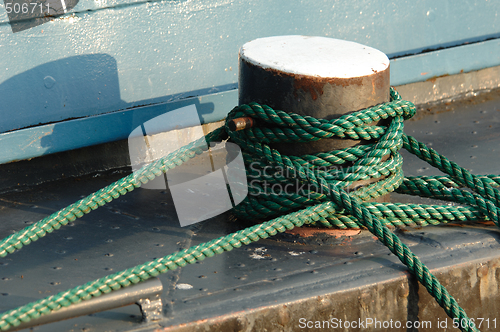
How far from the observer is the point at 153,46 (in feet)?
7.45

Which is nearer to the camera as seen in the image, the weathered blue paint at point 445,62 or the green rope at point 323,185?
the green rope at point 323,185

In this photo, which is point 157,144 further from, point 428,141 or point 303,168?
point 428,141

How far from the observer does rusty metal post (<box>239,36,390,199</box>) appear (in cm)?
156

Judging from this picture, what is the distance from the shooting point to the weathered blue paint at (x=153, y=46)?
2074 millimetres

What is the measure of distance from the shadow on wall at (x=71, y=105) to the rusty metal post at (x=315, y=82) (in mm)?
799

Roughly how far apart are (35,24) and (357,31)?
169 cm

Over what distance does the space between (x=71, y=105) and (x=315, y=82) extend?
1213 mm

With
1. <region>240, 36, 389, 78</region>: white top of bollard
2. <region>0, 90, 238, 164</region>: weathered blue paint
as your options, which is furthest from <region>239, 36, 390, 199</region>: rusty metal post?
<region>0, 90, 238, 164</region>: weathered blue paint

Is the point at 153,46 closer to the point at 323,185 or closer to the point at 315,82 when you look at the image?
the point at 315,82

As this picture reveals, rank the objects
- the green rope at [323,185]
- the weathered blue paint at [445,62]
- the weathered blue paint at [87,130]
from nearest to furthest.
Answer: the green rope at [323,185] → the weathered blue paint at [87,130] → the weathered blue paint at [445,62]

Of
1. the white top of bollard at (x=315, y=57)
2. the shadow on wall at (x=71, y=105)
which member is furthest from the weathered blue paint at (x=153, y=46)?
the white top of bollard at (x=315, y=57)

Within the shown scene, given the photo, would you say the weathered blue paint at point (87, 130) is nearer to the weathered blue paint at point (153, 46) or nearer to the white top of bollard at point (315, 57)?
the weathered blue paint at point (153, 46)

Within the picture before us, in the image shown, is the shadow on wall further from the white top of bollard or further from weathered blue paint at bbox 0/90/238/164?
the white top of bollard

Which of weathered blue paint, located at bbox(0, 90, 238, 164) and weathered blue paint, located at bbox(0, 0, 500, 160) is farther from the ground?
weathered blue paint, located at bbox(0, 0, 500, 160)
